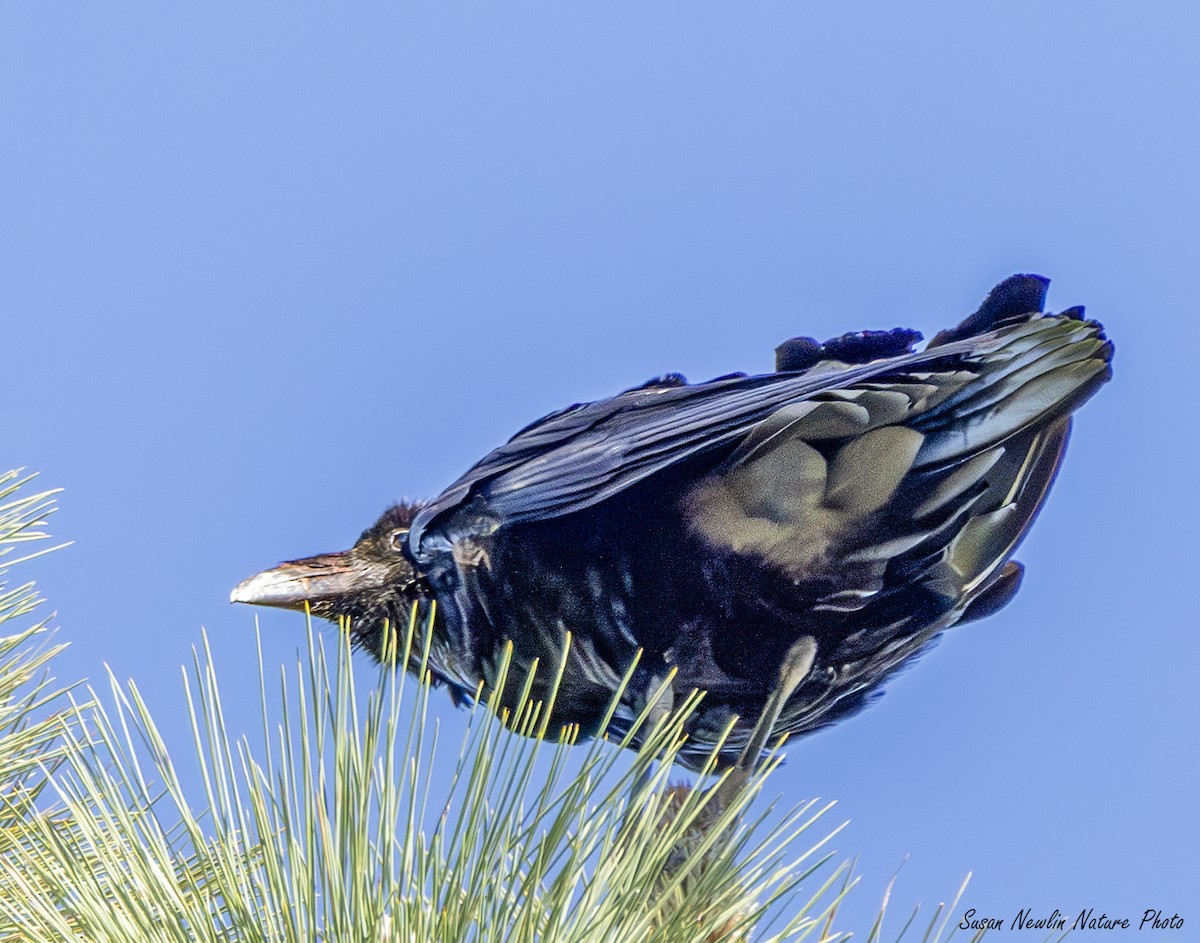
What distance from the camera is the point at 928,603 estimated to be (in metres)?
2.67

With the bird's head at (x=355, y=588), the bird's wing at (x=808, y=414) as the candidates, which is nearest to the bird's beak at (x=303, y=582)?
the bird's head at (x=355, y=588)

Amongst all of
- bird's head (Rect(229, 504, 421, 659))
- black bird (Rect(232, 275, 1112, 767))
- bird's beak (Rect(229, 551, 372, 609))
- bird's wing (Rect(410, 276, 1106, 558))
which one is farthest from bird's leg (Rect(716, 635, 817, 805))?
bird's beak (Rect(229, 551, 372, 609))

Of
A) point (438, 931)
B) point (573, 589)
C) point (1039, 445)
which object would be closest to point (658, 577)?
point (573, 589)

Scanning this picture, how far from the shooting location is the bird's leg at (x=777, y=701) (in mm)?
2512

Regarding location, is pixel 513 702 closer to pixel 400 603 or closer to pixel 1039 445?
pixel 400 603

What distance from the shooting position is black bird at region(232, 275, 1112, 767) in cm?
247

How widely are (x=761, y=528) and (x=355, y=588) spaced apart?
87cm

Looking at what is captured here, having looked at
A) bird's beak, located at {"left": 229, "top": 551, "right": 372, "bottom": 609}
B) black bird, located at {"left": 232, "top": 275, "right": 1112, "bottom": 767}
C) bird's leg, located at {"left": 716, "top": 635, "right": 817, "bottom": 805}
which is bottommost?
bird's leg, located at {"left": 716, "top": 635, "right": 817, "bottom": 805}

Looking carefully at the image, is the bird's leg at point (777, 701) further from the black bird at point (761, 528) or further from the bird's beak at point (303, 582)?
the bird's beak at point (303, 582)

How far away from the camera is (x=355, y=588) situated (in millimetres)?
2818

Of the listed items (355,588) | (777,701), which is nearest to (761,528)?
(777,701)

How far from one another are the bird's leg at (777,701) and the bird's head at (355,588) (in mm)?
753

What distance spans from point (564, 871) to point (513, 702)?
3.15 ft

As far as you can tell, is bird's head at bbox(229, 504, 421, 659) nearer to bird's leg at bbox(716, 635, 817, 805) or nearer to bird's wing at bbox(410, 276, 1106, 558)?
bird's wing at bbox(410, 276, 1106, 558)
